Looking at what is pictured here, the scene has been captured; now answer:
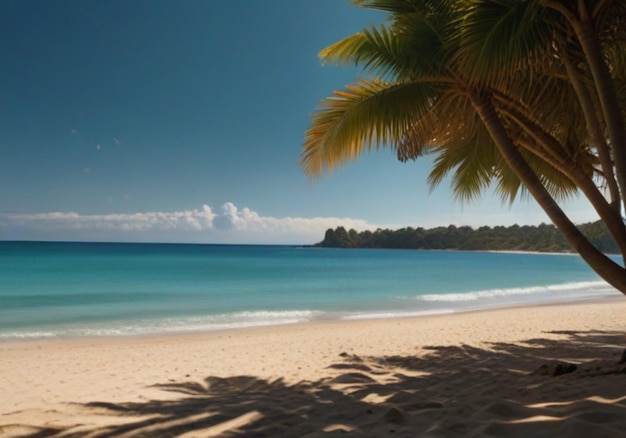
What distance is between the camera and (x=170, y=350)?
25.4 feet

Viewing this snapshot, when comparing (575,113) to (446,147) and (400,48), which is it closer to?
(446,147)

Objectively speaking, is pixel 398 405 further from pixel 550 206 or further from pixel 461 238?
pixel 461 238

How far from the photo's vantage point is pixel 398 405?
10.2ft

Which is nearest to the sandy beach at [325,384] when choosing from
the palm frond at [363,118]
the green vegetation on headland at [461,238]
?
the palm frond at [363,118]

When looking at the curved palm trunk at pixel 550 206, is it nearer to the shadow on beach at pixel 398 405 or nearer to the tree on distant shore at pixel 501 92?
the tree on distant shore at pixel 501 92

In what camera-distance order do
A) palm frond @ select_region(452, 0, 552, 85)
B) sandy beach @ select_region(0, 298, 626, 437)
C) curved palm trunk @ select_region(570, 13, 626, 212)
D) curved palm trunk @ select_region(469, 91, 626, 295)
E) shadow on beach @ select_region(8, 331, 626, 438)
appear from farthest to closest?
curved palm trunk @ select_region(469, 91, 626, 295) → palm frond @ select_region(452, 0, 552, 85) → curved palm trunk @ select_region(570, 13, 626, 212) → sandy beach @ select_region(0, 298, 626, 437) → shadow on beach @ select_region(8, 331, 626, 438)

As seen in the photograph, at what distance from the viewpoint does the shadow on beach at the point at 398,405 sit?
2.20 m

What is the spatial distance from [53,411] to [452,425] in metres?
2.91

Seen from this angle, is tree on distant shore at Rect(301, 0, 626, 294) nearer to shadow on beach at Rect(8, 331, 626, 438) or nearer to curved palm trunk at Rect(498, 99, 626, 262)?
curved palm trunk at Rect(498, 99, 626, 262)

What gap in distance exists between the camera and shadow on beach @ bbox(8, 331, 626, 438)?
2.20 meters

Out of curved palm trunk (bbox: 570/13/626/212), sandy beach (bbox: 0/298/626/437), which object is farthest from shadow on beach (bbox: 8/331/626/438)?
curved palm trunk (bbox: 570/13/626/212)

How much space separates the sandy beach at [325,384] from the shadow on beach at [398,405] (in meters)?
0.01

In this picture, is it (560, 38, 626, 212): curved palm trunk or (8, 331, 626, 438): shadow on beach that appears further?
(560, 38, 626, 212): curved palm trunk

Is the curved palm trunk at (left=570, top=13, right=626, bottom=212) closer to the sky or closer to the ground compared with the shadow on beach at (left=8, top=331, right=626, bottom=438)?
closer to the sky
